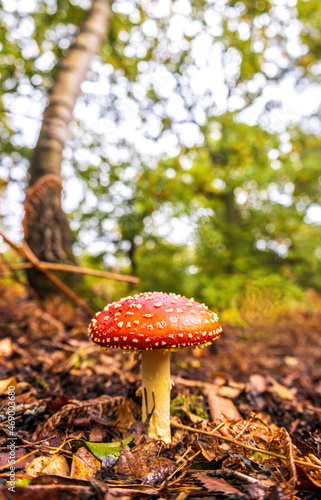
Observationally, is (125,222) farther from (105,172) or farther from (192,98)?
(192,98)

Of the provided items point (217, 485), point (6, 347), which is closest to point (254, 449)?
point (217, 485)

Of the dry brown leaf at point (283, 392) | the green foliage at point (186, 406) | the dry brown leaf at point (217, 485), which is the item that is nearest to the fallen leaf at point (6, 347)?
the green foliage at point (186, 406)

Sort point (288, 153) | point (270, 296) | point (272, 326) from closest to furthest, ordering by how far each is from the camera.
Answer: point (270, 296)
point (272, 326)
point (288, 153)

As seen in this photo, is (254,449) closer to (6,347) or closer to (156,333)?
(156,333)

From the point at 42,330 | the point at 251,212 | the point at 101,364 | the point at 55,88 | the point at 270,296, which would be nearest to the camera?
the point at 101,364

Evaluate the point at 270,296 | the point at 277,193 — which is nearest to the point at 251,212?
the point at 277,193

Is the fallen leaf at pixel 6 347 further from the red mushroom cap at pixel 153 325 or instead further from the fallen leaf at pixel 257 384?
the fallen leaf at pixel 257 384
